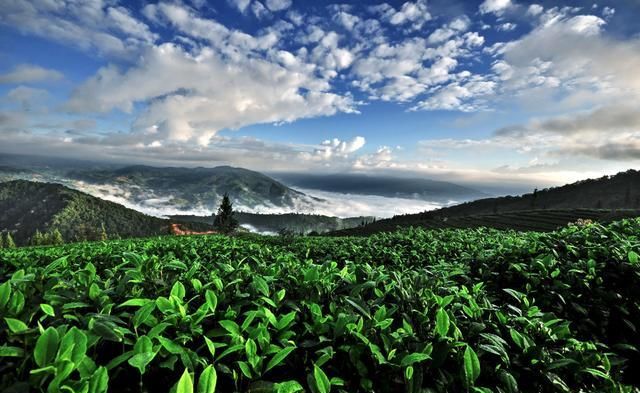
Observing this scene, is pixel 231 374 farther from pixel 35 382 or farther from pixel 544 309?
pixel 544 309

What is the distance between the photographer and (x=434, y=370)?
186 centimetres

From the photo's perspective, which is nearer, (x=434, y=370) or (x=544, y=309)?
(x=434, y=370)

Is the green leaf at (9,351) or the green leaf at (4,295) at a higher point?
the green leaf at (4,295)

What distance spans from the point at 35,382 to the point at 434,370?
6.27 ft

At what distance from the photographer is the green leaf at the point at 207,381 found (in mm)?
1359

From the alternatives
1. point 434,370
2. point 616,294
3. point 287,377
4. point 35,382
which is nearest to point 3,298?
point 35,382

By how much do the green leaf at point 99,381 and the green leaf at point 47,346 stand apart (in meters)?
0.27

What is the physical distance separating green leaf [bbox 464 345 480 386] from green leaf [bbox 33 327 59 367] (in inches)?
77.4

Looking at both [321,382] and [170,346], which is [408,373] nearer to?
[321,382]

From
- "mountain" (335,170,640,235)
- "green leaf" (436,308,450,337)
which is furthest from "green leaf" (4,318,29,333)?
"mountain" (335,170,640,235)

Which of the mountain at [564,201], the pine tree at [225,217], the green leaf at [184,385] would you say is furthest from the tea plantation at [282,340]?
the pine tree at [225,217]

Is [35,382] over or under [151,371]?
over

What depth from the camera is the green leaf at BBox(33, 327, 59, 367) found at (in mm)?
1359

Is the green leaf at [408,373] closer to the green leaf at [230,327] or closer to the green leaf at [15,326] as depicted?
the green leaf at [230,327]
